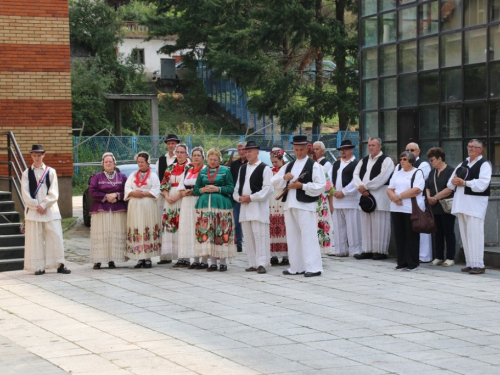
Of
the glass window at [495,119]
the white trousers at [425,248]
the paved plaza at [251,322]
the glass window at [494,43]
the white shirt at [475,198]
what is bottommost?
the paved plaza at [251,322]

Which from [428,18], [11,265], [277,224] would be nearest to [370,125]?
[428,18]

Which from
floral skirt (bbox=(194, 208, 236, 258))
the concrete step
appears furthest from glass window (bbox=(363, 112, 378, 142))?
the concrete step

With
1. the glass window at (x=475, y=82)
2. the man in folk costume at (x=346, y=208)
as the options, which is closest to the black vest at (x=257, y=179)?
the man in folk costume at (x=346, y=208)

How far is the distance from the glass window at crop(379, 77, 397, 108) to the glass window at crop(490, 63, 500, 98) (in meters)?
2.74

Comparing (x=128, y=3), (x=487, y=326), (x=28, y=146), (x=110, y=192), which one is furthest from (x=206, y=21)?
(x=487, y=326)

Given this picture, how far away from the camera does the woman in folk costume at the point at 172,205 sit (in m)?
13.9

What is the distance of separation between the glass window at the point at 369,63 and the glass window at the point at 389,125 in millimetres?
994

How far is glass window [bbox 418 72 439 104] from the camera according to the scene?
17984mm

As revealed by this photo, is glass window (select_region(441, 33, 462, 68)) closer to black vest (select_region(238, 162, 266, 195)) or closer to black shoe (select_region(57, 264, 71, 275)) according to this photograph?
black vest (select_region(238, 162, 266, 195))

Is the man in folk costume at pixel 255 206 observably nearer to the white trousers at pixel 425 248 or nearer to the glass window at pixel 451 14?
the white trousers at pixel 425 248

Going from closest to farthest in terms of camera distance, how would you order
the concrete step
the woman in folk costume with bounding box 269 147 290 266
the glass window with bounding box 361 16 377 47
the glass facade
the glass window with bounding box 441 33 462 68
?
the woman in folk costume with bounding box 269 147 290 266, the concrete step, the glass facade, the glass window with bounding box 441 33 462 68, the glass window with bounding box 361 16 377 47

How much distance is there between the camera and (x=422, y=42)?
18.3 metres

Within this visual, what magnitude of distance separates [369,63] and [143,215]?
26.8ft

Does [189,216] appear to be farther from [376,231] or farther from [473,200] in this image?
[473,200]
